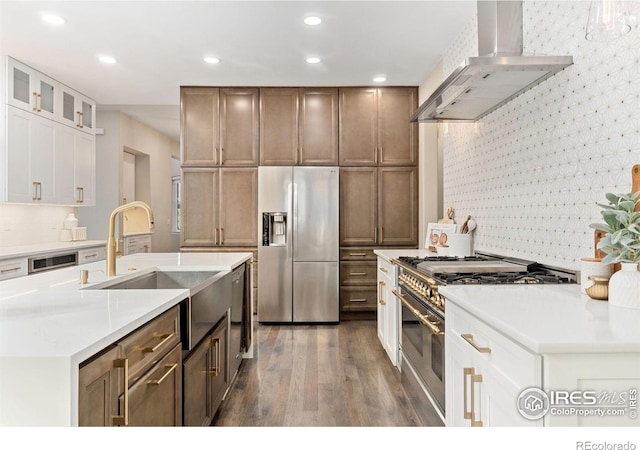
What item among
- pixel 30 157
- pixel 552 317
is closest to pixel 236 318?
pixel 552 317

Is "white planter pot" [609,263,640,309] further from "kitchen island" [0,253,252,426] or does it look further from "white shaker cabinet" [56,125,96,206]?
"white shaker cabinet" [56,125,96,206]

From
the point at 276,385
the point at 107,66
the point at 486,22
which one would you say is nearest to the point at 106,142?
the point at 107,66

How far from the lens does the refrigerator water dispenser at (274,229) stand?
4.65 m

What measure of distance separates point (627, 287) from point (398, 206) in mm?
3539

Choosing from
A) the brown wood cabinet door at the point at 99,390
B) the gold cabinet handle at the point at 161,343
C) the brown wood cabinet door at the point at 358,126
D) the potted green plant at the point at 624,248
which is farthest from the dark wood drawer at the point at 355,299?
the brown wood cabinet door at the point at 99,390

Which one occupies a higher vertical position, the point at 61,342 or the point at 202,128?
the point at 202,128

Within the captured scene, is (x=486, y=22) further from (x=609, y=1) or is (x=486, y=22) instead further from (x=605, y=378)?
(x=605, y=378)

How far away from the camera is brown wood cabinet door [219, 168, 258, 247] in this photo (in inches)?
Answer: 191

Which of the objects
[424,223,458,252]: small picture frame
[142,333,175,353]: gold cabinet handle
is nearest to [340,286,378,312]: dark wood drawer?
[424,223,458,252]: small picture frame

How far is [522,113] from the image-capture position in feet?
8.07

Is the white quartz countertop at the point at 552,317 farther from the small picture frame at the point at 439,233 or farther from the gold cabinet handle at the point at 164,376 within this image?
the small picture frame at the point at 439,233

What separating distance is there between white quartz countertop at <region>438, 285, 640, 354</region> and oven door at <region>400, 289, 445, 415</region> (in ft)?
1.30

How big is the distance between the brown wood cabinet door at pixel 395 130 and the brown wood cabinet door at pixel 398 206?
128 millimetres

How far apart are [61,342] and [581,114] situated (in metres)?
2.19
